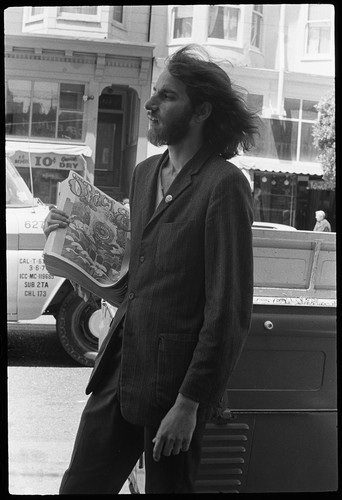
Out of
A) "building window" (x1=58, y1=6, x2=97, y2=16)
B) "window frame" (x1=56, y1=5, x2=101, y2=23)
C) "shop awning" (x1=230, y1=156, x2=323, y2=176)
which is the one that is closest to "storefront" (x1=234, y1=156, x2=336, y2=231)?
"shop awning" (x1=230, y1=156, x2=323, y2=176)

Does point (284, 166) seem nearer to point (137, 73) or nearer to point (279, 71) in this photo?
point (279, 71)

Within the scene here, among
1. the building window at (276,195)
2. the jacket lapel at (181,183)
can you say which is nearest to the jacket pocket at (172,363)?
the jacket lapel at (181,183)

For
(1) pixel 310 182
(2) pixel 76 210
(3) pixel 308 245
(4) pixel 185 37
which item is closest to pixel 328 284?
(3) pixel 308 245

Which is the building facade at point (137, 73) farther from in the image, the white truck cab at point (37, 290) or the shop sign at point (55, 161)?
the white truck cab at point (37, 290)

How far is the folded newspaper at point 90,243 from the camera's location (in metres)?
2.46

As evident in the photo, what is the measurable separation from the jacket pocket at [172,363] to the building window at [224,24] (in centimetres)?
1090

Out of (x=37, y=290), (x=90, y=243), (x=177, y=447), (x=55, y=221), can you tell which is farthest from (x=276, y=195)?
(x=177, y=447)

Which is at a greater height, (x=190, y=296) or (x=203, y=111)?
(x=203, y=111)

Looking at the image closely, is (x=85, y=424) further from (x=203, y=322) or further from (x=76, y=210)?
(x=76, y=210)

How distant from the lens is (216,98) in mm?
2367

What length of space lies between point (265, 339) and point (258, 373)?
0.14 metres

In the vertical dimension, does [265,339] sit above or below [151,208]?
below

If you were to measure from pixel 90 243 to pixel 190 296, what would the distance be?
1.72 feet

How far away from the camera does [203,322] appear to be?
2.15 metres
